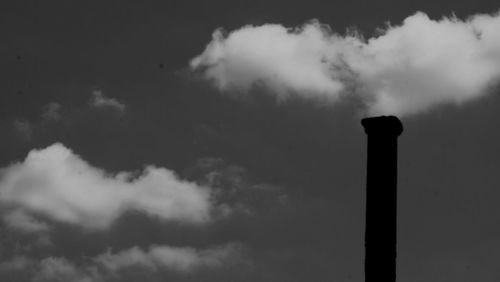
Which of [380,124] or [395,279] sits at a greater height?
[380,124]

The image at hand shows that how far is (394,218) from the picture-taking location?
46.5 ft

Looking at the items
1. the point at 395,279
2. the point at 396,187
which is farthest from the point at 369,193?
the point at 395,279

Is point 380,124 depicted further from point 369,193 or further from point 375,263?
point 375,263

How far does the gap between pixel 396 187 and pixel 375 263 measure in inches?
49.2

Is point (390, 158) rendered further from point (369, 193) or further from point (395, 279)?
point (395, 279)

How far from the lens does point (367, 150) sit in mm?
14656

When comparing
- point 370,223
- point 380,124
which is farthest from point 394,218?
point 380,124

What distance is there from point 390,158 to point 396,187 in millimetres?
440

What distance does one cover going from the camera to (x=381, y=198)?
46.5 feet

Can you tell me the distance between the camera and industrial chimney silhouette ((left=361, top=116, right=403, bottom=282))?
13.9 m

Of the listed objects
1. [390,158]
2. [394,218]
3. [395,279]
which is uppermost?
[390,158]

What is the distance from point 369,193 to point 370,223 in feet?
1.54

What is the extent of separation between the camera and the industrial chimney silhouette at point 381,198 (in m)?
13.9

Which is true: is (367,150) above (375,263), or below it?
above
